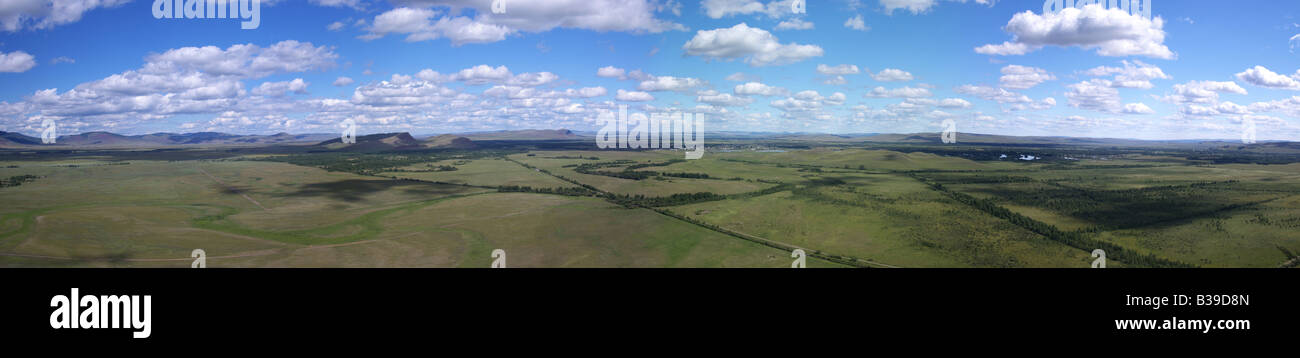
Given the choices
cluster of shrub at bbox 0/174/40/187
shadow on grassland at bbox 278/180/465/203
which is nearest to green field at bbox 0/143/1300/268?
shadow on grassland at bbox 278/180/465/203

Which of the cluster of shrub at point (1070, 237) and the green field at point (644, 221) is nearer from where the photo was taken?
the cluster of shrub at point (1070, 237)

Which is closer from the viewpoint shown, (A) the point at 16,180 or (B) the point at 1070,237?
(B) the point at 1070,237

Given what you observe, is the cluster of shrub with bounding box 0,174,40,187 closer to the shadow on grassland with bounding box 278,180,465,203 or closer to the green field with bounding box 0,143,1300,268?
the green field with bounding box 0,143,1300,268

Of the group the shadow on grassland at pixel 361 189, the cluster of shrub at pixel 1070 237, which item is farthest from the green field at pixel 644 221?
the shadow on grassland at pixel 361 189

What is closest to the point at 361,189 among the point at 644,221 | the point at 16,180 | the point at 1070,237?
the point at 644,221

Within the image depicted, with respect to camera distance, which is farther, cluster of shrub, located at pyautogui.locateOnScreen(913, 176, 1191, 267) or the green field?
the green field

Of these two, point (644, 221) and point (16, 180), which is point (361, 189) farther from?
point (16, 180)

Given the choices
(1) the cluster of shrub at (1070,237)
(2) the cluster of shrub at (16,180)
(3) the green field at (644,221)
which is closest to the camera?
(1) the cluster of shrub at (1070,237)

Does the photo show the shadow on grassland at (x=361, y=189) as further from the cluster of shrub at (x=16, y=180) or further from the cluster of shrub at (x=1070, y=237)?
the cluster of shrub at (x=1070, y=237)

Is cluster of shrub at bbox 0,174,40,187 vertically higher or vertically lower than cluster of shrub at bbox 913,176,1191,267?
higher
